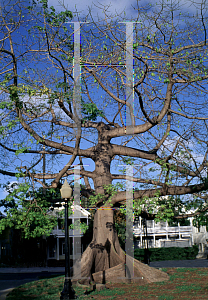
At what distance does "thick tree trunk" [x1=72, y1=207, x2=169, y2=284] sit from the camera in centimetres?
1283

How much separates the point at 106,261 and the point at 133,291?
2917mm

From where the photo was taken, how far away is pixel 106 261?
45.4 feet

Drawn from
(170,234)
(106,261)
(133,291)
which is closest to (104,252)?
(106,261)

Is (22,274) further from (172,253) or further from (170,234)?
(170,234)

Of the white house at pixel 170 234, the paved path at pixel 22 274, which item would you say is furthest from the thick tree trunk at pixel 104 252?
the white house at pixel 170 234

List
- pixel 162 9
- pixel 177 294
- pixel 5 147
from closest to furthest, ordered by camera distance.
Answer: pixel 177 294 → pixel 162 9 → pixel 5 147

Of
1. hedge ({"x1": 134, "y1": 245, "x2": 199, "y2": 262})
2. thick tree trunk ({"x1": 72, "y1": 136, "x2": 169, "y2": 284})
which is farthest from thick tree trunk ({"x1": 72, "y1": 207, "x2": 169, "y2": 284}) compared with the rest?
hedge ({"x1": 134, "y1": 245, "x2": 199, "y2": 262})

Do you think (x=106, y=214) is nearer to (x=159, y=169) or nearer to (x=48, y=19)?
(x=159, y=169)

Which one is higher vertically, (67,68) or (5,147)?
(67,68)

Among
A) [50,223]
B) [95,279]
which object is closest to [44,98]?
[50,223]

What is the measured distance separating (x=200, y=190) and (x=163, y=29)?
687cm

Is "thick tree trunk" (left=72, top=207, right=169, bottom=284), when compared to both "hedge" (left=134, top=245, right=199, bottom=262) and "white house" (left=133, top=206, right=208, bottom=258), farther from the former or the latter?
"white house" (left=133, top=206, right=208, bottom=258)

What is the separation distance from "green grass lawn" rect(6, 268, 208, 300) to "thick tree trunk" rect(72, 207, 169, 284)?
17.2 inches

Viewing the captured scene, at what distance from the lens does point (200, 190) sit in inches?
568
